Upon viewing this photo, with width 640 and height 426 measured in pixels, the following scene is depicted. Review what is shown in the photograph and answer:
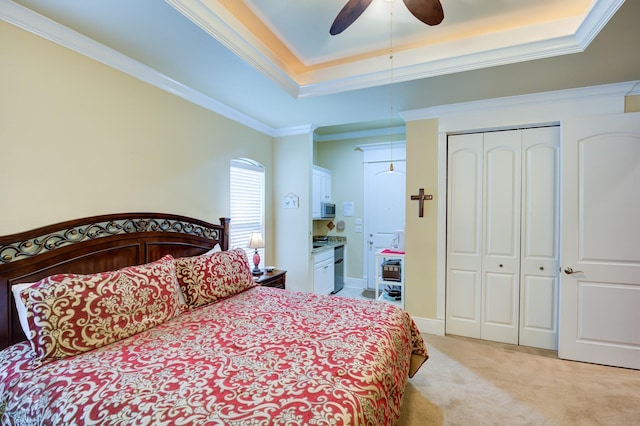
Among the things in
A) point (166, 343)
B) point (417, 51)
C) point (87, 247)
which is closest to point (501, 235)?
point (417, 51)

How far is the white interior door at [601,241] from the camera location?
254 centimetres

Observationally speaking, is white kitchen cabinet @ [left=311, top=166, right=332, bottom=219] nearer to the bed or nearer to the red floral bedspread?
the bed

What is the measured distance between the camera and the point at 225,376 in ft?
4.23

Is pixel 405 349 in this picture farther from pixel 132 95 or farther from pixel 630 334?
pixel 132 95

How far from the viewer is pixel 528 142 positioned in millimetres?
2988

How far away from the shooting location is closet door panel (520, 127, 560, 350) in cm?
291

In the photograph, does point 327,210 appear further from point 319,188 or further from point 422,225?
point 422,225

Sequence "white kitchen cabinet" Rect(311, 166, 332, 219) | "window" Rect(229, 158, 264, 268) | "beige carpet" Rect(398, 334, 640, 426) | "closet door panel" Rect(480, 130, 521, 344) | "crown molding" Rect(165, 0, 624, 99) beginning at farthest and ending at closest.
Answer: "white kitchen cabinet" Rect(311, 166, 332, 219) → "window" Rect(229, 158, 264, 268) → "closet door panel" Rect(480, 130, 521, 344) → "beige carpet" Rect(398, 334, 640, 426) → "crown molding" Rect(165, 0, 624, 99)

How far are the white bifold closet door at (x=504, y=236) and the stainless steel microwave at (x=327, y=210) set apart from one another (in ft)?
7.01

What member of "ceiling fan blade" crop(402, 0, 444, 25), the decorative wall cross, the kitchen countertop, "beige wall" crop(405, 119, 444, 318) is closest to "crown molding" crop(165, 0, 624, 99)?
"ceiling fan blade" crop(402, 0, 444, 25)

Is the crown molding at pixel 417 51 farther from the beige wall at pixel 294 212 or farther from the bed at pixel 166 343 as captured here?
the bed at pixel 166 343

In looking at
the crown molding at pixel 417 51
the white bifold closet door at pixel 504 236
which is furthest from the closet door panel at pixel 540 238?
the crown molding at pixel 417 51

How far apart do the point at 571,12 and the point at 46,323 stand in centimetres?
374

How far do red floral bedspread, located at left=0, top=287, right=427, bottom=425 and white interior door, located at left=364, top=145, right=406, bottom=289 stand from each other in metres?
3.07
